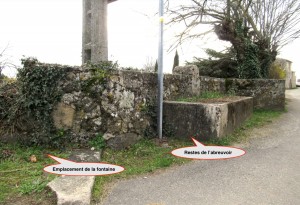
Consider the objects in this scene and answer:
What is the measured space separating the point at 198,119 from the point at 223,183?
1.83 meters

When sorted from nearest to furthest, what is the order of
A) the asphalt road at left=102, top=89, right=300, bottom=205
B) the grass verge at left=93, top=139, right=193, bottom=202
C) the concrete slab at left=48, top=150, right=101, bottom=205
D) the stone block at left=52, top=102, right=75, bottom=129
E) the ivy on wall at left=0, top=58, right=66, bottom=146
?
the concrete slab at left=48, top=150, right=101, bottom=205 < the asphalt road at left=102, top=89, right=300, bottom=205 < the grass verge at left=93, top=139, right=193, bottom=202 < the ivy on wall at left=0, top=58, right=66, bottom=146 < the stone block at left=52, top=102, right=75, bottom=129

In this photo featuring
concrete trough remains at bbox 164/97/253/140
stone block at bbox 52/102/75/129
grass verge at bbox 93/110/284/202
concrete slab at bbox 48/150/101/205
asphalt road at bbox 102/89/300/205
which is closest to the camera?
concrete slab at bbox 48/150/101/205

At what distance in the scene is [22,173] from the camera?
3539 millimetres

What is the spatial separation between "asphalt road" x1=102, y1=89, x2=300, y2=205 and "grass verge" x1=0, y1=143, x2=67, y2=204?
0.92 metres

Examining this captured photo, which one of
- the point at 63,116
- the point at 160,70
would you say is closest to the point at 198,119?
the point at 160,70

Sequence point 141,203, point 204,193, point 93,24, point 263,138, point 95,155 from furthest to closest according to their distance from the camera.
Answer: point 93,24 → point 263,138 → point 95,155 → point 204,193 → point 141,203

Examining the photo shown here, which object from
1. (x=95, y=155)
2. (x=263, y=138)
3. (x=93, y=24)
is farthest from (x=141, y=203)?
(x=93, y=24)

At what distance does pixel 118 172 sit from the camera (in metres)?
3.73

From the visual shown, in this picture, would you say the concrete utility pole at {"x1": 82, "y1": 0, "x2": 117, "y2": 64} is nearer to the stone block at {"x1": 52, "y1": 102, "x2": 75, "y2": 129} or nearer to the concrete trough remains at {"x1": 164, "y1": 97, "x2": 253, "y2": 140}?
the stone block at {"x1": 52, "y1": 102, "x2": 75, "y2": 129}

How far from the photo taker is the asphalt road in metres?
2.92

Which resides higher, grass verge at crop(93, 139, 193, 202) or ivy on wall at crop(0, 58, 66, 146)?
ivy on wall at crop(0, 58, 66, 146)

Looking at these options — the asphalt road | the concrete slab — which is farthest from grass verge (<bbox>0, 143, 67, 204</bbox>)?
the asphalt road

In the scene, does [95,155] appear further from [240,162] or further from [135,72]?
[240,162]

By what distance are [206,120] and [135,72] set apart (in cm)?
170
